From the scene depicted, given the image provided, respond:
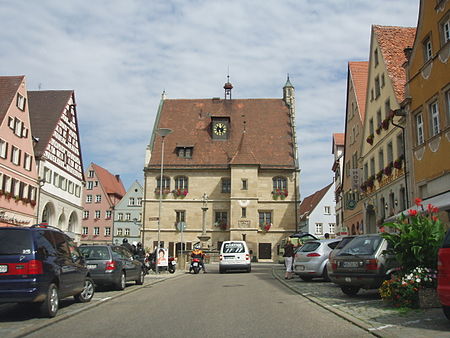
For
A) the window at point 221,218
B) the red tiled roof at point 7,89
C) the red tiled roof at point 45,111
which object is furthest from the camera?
the window at point 221,218

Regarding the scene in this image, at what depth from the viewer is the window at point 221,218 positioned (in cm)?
5384

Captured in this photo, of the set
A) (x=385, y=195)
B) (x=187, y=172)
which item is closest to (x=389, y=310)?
(x=385, y=195)

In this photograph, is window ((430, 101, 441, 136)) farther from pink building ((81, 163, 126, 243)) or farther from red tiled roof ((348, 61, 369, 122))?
pink building ((81, 163, 126, 243))

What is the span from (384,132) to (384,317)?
19394 millimetres

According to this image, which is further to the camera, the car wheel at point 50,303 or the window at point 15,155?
the window at point 15,155

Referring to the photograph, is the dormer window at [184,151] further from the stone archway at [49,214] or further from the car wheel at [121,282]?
the car wheel at [121,282]

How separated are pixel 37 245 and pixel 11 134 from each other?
3093 centimetres

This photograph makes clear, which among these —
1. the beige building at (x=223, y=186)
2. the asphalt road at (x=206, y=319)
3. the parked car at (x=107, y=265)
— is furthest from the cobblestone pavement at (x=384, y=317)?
the beige building at (x=223, y=186)

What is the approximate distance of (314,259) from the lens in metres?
18.2

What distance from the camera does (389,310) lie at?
33.1 ft

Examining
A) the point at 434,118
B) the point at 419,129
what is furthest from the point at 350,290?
the point at 419,129

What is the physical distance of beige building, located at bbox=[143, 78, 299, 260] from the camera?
175 ft

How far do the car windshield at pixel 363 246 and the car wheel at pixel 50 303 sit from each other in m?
6.96

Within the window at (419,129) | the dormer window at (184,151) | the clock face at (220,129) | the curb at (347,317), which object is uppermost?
the clock face at (220,129)
